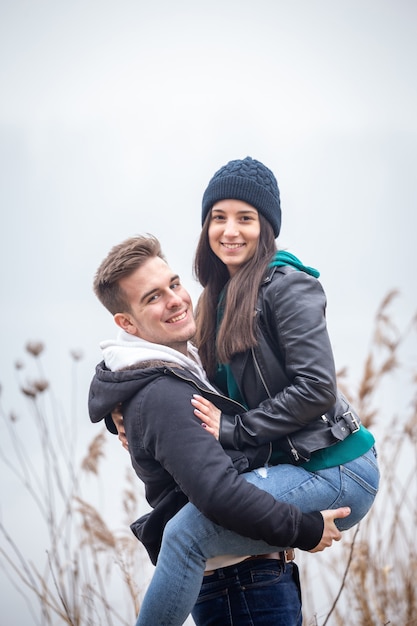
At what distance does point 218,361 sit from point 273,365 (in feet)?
0.85

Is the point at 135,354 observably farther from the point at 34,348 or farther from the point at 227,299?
the point at 34,348

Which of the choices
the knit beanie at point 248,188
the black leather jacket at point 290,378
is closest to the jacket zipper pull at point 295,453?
the black leather jacket at point 290,378

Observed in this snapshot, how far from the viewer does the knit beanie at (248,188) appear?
2.66m

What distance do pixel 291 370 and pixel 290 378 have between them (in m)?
0.05

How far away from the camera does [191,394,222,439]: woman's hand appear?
2.28m

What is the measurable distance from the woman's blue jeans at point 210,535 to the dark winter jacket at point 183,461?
0.06 m

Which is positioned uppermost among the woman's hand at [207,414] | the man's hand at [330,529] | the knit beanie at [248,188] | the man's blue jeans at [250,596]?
the knit beanie at [248,188]

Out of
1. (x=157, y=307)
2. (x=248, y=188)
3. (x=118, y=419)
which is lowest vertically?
(x=118, y=419)

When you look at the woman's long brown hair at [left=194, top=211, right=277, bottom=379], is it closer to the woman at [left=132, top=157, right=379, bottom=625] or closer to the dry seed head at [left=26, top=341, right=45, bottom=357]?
the woman at [left=132, top=157, right=379, bottom=625]

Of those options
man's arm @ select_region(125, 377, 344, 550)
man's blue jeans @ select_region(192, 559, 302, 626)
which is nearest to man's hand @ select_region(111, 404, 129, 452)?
man's arm @ select_region(125, 377, 344, 550)

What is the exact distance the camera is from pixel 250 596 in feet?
8.23

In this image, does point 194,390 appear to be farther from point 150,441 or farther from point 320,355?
point 320,355

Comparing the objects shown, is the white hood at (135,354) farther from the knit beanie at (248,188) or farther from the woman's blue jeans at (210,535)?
the knit beanie at (248,188)

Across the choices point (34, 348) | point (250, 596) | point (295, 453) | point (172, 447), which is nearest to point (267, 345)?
point (295, 453)
